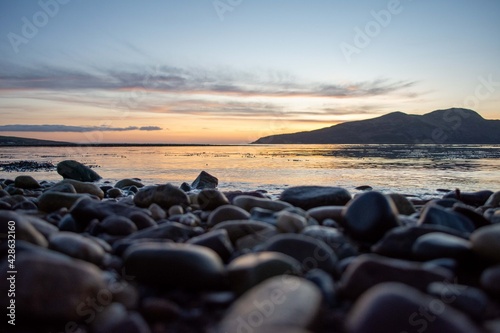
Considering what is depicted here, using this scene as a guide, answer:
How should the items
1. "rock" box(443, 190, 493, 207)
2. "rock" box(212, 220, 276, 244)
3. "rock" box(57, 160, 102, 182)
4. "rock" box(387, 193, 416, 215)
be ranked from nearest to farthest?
1. "rock" box(212, 220, 276, 244)
2. "rock" box(387, 193, 416, 215)
3. "rock" box(443, 190, 493, 207)
4. "rock" box(57, 160, 102, 182)

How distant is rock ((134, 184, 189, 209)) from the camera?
606 cm

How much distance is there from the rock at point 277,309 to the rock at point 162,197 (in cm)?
425

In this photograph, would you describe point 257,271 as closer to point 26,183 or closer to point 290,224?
point 290,224

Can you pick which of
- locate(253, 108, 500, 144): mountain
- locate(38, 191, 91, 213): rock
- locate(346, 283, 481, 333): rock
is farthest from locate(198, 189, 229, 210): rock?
locate(253, 108, 500, 144): mountain

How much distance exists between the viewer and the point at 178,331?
194cm

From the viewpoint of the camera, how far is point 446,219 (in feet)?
12.3

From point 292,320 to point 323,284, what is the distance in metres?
0.57

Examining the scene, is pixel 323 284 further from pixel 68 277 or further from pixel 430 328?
pixel 68 277

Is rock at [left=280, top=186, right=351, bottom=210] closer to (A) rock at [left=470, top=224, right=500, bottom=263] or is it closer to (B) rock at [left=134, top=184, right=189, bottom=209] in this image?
(B) rock at [left=134, top=184, right=189, bottom=209]

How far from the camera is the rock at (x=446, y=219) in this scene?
3689 mm

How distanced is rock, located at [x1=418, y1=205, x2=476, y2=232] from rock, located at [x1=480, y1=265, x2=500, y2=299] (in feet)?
4.47

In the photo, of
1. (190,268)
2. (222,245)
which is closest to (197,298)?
(190,268)

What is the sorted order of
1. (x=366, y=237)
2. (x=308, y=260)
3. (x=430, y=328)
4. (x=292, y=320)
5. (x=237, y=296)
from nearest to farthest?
(x=430, y=328) < (x=292, y=320) < (x=237, y=296) < (x=308, y=260) < (x=366, y=237)

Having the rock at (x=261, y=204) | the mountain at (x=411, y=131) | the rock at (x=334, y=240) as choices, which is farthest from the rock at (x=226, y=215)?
the mountain at (x=411, y=131)
